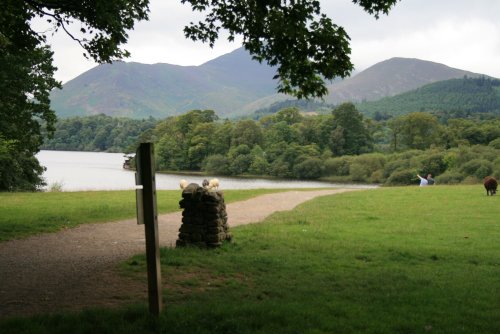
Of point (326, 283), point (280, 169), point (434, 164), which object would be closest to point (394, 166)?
point (434, 164)

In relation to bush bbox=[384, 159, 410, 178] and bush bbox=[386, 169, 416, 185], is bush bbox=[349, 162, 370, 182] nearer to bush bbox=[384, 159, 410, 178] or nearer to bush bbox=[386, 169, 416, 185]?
bush bbox=[384, 159, 410, 178]

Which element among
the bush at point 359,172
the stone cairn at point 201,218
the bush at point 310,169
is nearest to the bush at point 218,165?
the bush at point 310,169

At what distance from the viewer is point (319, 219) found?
17922 millimetres

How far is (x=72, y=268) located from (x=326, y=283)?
499cm

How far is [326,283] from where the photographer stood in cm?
865

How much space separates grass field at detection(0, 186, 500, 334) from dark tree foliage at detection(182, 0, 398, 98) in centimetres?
393

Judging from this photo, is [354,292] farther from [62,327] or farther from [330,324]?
[62,327]

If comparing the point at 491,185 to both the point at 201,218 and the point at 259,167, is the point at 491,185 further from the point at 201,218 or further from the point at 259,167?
the point at 259,167

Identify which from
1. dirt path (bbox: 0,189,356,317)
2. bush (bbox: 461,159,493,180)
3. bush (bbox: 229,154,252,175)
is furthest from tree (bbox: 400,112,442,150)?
dirt path (bbox: 0,189,356,317)

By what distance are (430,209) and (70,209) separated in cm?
1546

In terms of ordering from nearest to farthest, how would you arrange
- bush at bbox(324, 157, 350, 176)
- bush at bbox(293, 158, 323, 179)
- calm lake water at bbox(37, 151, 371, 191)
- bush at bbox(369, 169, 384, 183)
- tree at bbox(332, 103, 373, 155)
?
1. calm lake water at bbox(37, 151, 371, 191)
2. bush at bbox(369, 169, 384, 183)
3. bush at bbox(324, 157, 350, 176)
4. bush at bbox(293, 158, 323, 179)
5. tree at bbox(332, 103, 373, 155)

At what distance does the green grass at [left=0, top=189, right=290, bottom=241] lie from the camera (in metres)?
15.0

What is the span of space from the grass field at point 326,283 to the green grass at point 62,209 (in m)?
5.90

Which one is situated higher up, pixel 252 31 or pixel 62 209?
pixel 252 31
